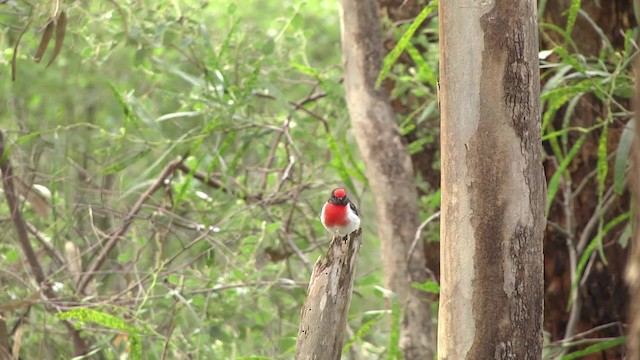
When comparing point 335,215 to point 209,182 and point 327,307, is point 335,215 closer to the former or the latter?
point 327,307

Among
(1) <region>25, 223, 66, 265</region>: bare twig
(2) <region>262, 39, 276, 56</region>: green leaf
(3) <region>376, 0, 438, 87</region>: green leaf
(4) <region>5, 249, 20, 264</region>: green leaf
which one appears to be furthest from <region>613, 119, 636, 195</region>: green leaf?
(4) <region>5, 249, 20, 264</region>: green leaf

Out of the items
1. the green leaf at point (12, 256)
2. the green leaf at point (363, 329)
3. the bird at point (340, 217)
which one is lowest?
the green leaf at point (363, 329)

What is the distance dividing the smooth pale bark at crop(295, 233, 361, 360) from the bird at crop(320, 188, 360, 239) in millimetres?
418

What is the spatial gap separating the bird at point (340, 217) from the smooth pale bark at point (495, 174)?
83 centimetres

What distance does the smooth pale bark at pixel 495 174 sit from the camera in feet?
8.09

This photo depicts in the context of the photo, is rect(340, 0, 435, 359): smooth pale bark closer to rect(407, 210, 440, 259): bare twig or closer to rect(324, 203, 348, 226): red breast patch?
rect(407, 210, 440, 259): bare twig

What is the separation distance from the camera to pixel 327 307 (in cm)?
280

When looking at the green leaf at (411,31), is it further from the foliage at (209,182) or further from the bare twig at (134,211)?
the bare twig at (134,211)

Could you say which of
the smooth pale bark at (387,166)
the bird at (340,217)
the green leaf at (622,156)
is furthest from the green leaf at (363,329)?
the green leaf at (622,156)

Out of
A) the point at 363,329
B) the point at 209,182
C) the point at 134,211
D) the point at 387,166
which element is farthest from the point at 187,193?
the point at 363,329

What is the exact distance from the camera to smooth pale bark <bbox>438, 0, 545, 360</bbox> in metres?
2.46

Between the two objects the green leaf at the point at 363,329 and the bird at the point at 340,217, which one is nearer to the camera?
the bird at the point at 340,217

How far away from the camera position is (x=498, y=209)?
248cm

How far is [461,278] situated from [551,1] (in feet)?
7.00
